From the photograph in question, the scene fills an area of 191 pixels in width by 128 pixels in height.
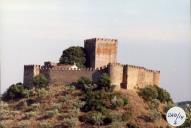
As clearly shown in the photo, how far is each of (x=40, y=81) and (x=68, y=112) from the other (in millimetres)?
2594

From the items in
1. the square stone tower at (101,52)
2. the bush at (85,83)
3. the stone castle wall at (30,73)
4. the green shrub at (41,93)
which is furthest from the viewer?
the square stone tower at (101,52)

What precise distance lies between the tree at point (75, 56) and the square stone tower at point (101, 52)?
1.35 feet

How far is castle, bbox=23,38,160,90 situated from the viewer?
4484 centimetres

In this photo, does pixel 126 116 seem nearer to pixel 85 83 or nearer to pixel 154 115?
pixel 154 115

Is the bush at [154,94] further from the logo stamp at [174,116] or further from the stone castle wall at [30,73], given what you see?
the logo stamp at [174,116]

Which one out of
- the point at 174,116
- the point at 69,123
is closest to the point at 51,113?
the point at 69,123

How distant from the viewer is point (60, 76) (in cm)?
4534

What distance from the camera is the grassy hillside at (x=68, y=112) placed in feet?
142

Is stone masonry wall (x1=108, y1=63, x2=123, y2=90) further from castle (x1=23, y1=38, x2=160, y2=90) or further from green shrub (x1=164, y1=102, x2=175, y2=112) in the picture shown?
green shrub (x1=164, y1=102, x2=175, y2=112)

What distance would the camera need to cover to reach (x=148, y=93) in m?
45.7

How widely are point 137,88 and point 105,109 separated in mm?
2897

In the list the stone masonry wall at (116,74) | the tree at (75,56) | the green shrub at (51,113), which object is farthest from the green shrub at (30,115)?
the stone masonry wall at (116,74)

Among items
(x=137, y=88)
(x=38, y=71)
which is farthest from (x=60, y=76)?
(x=137, y=88)

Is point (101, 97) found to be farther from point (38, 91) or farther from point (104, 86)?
point (38, 91)
